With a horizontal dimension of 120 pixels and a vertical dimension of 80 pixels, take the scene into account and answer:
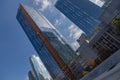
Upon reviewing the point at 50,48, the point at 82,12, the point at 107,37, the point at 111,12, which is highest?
the point at 82,12

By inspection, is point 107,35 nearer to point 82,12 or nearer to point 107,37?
point 107,37

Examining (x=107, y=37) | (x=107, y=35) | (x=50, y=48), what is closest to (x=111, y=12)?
(x=107, y=35)

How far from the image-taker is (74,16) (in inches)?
6924

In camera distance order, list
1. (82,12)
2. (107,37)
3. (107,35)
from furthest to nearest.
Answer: (82,12) < (107,37) < (107,35)

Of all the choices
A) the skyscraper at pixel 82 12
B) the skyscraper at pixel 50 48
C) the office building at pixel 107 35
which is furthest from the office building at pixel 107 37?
the skyscraper at pixel 82 12

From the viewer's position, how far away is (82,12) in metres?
173

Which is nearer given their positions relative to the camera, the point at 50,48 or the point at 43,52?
the point at 50,48

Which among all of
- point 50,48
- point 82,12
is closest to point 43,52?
point 50,48

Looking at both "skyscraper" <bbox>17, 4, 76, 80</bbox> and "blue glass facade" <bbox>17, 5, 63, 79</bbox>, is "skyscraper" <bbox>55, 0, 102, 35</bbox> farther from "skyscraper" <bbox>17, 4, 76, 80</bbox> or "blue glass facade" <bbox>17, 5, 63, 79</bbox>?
"blue glass facade" <bbox>17, 5, 63, 79</bbox>

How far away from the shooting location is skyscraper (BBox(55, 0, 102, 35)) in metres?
168

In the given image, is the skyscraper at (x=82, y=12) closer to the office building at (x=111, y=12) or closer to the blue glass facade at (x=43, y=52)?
Answer: the blue glass facade at (x=43, y=52)

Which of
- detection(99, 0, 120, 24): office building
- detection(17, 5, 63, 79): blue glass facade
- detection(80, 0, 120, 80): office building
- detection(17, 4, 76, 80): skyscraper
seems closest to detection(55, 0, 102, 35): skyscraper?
detection(17, 4, 76, 80): skyscraper

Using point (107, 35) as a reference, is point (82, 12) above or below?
above

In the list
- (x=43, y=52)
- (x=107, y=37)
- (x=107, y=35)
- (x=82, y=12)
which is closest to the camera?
(x=107, y=35)
